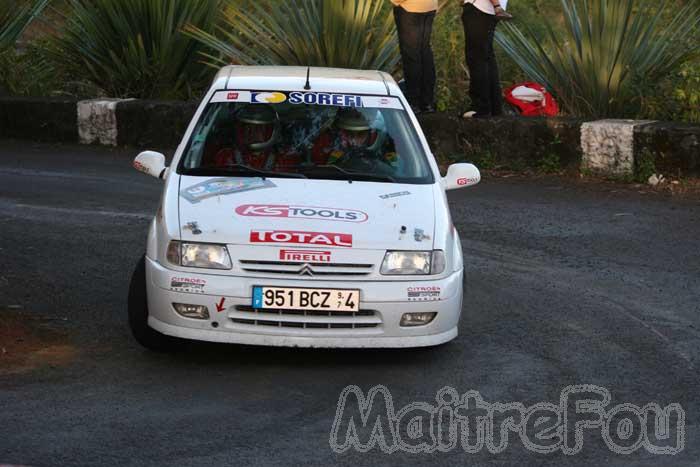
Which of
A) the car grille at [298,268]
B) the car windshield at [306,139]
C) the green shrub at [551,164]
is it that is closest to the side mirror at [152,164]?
the car windshield at [306,139]

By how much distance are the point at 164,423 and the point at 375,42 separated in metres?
9.99

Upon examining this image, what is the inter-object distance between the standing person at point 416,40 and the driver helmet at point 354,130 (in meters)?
5.47

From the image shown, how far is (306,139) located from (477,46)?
568 centimetres

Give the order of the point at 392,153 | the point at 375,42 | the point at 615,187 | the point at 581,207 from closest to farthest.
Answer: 1. the point at 392,153
2. the point at 581,207
3. the point at 615,187
4. the point at 375,42

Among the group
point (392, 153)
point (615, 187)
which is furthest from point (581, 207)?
point (392, 153)

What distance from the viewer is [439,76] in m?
16.2

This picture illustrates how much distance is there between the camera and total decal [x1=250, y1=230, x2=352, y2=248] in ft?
23.6

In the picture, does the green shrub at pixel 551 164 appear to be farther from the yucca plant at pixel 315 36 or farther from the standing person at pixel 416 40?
the yucca plant at pixel 315 36

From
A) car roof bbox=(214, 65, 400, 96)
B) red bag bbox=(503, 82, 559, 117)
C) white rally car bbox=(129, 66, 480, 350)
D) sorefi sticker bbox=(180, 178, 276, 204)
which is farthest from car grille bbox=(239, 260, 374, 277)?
red bag bbox=(503, 82, 559, 117)

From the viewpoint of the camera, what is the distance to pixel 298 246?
7180 mm

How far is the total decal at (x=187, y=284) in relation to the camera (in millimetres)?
7156

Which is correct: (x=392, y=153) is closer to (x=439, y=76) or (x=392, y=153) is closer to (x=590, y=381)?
(x=590, y=381)

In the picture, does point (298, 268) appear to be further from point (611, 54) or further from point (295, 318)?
point (611, 54)

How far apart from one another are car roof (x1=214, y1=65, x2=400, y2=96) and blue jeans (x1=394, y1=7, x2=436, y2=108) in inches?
191
